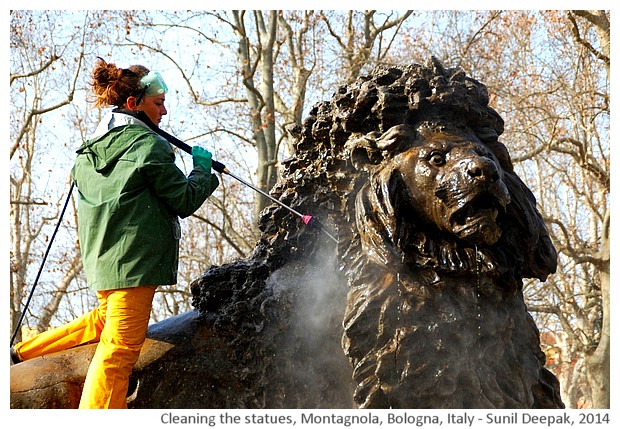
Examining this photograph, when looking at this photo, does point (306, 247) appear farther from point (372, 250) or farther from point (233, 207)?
point (233, 207)

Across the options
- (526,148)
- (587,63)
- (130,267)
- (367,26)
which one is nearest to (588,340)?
(526,148)

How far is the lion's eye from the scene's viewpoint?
3.82m

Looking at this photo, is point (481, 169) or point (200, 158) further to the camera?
point (200, 158)

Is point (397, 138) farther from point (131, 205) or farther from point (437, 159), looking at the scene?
point (131, 205)

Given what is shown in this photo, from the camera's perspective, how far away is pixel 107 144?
152 inches

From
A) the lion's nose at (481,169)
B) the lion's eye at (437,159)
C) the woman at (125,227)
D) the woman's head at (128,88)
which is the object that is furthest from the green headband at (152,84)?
the lion's nose at (481,169)

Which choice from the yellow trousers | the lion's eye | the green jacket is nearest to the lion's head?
the lion's eye

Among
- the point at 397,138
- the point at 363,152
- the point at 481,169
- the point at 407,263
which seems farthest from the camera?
the point at 363,152

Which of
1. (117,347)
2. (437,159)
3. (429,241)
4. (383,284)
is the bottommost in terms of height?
(117,347)

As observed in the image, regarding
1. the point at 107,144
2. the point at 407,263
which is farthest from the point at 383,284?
the point at 107,144

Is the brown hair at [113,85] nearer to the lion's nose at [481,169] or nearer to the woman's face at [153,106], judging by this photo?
the woman's face at [153,106]

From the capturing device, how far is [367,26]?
17.6m

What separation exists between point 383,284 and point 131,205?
1.23 m
